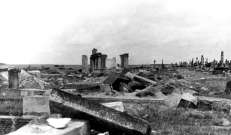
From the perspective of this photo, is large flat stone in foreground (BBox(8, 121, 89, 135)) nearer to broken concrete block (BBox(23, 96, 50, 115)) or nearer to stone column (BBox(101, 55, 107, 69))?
broken concrete block (BBox(23, 96, 50, 115))

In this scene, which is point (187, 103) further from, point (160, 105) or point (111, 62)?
point (111, 62)

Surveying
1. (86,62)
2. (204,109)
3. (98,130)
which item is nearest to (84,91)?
(204,109)

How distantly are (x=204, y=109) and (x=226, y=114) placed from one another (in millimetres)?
860

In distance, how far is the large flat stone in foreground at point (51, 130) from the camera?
4.64 meters

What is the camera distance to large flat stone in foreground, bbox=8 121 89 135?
15.2 ft

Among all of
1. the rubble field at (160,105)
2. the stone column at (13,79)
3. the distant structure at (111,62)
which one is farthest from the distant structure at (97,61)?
the stone column at (13,79)

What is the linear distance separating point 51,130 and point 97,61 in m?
24.1

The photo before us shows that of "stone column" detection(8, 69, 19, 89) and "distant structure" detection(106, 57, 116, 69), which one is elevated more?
"distant structure" detection(106, 57, 116, 69)

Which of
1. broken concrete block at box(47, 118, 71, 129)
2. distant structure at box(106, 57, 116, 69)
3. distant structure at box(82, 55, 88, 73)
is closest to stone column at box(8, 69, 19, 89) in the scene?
broken concrete block at box(47, 118, 71, 129)

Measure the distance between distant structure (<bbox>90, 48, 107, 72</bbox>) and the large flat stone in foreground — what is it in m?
22.8

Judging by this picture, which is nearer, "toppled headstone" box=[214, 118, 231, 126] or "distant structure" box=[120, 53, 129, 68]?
"toppled headstone" box=[214, 118, 231, 126]

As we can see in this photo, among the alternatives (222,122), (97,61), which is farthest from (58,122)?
(97,61)

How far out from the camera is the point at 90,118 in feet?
18.6

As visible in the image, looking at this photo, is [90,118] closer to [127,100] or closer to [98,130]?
[98,130]
